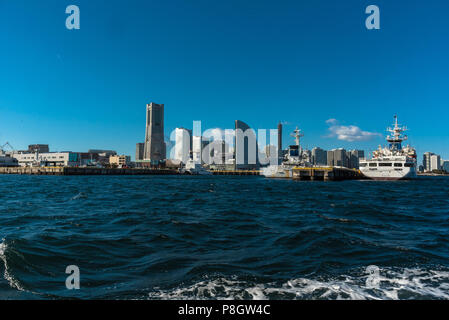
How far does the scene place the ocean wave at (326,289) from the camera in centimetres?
706

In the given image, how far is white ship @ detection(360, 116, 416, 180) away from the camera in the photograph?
88400 millimetres

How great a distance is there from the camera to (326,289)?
754 cm

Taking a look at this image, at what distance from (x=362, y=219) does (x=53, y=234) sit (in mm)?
18279

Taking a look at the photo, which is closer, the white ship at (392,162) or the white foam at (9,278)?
the white foam at (9,278)

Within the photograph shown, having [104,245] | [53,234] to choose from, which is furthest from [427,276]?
[53,234]

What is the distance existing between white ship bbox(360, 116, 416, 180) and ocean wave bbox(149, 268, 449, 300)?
92760mm

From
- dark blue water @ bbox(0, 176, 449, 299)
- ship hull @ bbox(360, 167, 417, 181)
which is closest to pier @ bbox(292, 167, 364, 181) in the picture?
ship hull @ bbox(360, 167, 417, 181)

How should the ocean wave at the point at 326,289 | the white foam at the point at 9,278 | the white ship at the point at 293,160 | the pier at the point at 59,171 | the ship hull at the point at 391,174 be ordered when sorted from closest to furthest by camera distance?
the ocean wave at the point at 326,289
the white foam at the point at 9,278
the ship hull at the point at 391,174
the white ship at the point at 293,160
the pier at the point at 59,171

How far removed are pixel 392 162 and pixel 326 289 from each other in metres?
96.4

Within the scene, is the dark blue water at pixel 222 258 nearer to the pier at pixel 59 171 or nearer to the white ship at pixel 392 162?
the white ship at pixel 392 162

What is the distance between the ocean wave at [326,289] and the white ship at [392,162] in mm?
92760

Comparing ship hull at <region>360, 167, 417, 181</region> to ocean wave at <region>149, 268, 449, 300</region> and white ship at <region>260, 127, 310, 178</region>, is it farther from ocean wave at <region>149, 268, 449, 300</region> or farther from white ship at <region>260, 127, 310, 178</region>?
ocean wave at <region>149, 268, 449, 300</region>

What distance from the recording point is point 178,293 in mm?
7117

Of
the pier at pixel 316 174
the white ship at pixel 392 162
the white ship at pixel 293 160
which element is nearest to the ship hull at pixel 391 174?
the white ship at pixel 392 162
